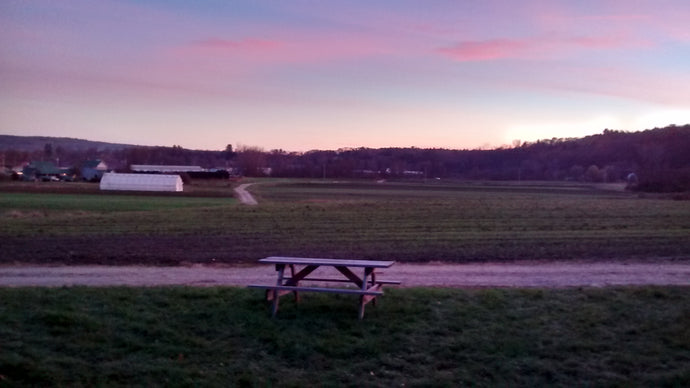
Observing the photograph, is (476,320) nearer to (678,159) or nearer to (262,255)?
(262,255)

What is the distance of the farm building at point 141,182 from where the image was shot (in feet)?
252

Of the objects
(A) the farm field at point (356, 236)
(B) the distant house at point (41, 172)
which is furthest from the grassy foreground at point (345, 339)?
(B) the distant house at point (41, 172)

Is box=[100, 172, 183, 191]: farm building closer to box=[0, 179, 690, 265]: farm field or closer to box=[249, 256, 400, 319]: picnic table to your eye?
box=[0, 179, 690, 265]: farm field

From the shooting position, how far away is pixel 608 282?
11984 mm

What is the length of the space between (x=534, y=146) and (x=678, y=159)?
138 ft

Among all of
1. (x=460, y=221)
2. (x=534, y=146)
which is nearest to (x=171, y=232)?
(x=460, y=221)

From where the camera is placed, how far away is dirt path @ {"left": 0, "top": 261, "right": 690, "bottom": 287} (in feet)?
39.5

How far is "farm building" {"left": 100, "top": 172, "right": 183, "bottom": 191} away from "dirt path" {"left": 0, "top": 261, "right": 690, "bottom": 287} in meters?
62.9

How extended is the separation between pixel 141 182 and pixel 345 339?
245 feet

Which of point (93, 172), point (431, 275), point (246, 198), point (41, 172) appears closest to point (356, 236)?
point (431, 275)

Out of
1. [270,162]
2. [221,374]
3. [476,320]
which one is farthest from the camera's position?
[270,162]

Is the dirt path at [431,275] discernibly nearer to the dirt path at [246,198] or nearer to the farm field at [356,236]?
the farm field at [356,236]

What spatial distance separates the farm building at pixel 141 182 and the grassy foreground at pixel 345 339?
2693 inches

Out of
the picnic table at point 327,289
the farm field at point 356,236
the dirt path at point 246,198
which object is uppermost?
the picnic table at point 327,289
